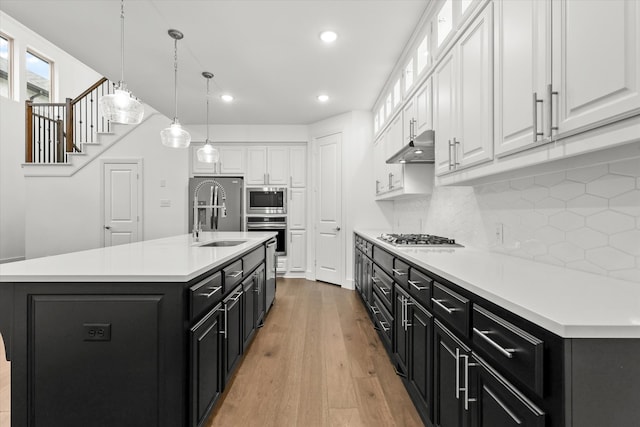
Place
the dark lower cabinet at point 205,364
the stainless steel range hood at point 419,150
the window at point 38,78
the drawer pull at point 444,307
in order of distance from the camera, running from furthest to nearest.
→ the window at point 38,78
the stainless steel range hood at point 419,150
the dark lower cabinet at point 205,364
the drawer pull at point 444,307

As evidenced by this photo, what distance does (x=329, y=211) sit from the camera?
528 centimetres

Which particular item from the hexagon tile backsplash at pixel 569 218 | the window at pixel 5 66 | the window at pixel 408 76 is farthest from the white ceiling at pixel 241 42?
the window at pixel 5 66

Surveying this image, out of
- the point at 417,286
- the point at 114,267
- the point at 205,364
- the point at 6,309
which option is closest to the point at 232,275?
the point at 205,364

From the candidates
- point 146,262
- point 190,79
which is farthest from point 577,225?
point 190,79

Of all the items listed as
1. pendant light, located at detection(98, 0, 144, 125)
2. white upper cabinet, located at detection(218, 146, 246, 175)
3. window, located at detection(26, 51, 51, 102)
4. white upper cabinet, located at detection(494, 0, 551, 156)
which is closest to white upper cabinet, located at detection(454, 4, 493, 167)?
white upper cabinet, located at detection(494, 0, 551, 156)

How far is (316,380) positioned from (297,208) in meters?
3.86

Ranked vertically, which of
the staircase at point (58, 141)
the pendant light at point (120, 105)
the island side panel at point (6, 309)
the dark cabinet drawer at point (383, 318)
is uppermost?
the staircase at point (58, 141)

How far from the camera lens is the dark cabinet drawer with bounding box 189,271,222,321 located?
144 centimetres

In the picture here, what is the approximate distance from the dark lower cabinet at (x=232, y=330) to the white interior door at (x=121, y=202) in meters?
4.45

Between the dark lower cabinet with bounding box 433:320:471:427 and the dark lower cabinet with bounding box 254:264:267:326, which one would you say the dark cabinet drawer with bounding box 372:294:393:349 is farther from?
the dark lower cabinet with bounding box 254:264:267:326

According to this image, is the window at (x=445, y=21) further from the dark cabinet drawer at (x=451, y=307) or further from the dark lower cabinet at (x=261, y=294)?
the dark lower cabinet at (x=261, y=294)

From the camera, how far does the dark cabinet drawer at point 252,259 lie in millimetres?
2432

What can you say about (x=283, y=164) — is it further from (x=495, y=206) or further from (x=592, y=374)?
(x=592, y=374)

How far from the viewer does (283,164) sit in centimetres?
588
